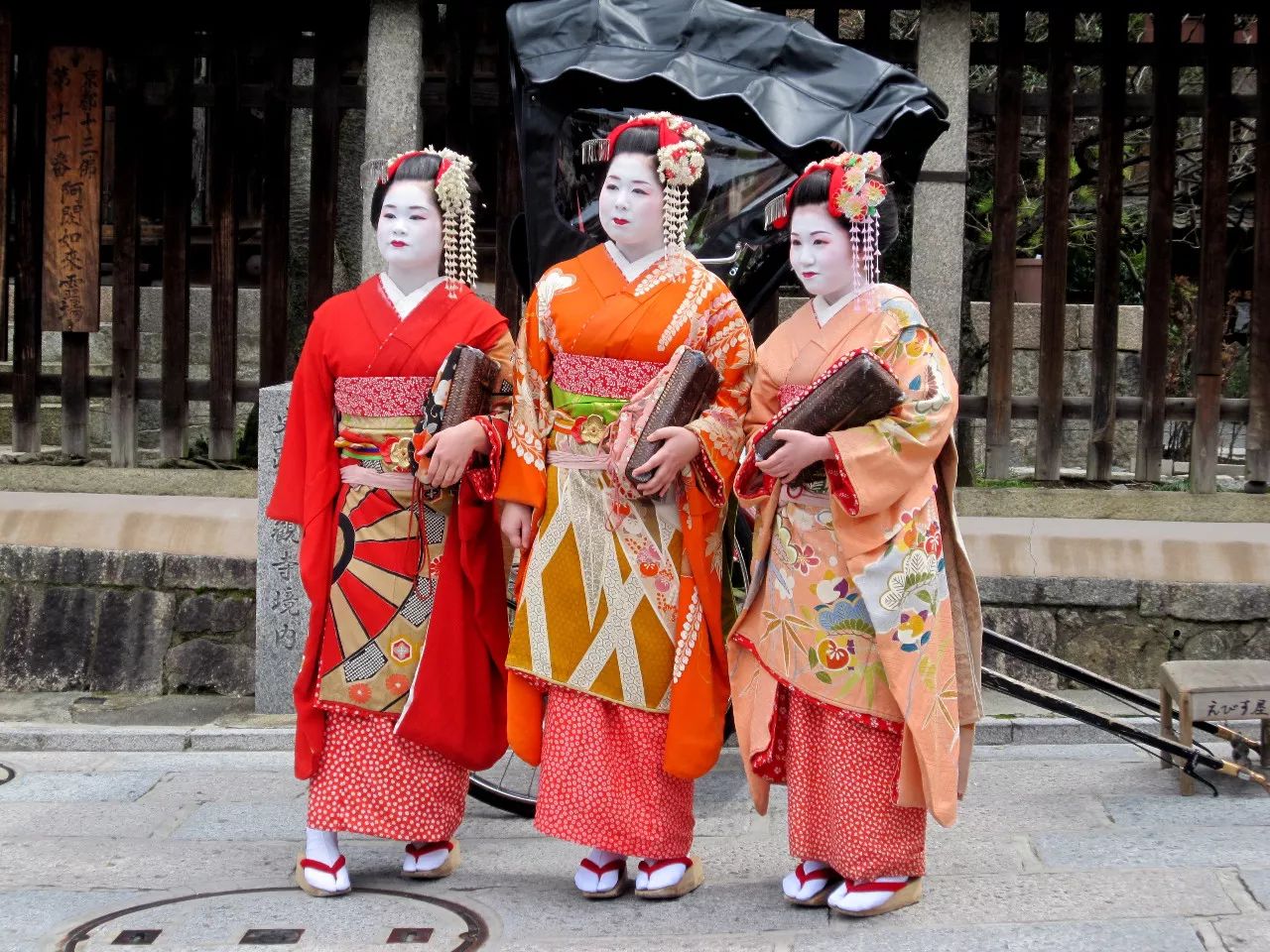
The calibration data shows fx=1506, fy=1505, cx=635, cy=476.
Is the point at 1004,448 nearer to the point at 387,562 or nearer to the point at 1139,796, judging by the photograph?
the point at 1139,796

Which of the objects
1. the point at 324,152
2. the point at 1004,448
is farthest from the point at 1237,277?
the point at 324,152

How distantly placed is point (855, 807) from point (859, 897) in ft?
0.85

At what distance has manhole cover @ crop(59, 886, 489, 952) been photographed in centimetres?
422

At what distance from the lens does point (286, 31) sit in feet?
24.6

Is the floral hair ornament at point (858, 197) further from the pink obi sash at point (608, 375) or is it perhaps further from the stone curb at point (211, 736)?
the stone curb at point (211, 736)

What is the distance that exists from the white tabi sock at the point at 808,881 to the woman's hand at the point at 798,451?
1237 mm

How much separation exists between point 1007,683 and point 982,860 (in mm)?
618

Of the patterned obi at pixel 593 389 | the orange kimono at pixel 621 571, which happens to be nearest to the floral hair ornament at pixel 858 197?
the orange kimono at pixel 621 571

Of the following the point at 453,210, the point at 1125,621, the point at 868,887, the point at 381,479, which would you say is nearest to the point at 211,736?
the point at 381,479

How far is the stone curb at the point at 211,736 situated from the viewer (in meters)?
6.61

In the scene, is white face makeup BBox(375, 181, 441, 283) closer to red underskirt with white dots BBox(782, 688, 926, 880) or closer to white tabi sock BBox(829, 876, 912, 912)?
red underskirt with white dots BBox(782, 688, 926, 880)

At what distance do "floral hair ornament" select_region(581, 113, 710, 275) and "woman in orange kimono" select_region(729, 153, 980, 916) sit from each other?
0.32 metres

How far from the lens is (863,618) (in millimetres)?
4375

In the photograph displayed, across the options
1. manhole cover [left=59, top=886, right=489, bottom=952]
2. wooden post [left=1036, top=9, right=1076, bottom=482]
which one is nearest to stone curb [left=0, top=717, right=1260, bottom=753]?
wooden post [left=1036, top=9, right=1076, bottom=482]
